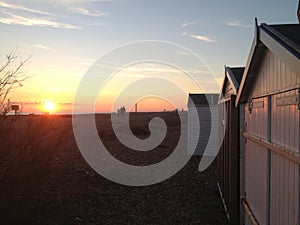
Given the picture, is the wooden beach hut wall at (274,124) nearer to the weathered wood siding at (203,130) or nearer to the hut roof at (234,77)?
the hut roof at (234,77)

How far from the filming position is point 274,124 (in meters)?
3.74

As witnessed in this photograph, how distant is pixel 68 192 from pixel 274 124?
288 inches

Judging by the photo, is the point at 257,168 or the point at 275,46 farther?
the point at 257,168

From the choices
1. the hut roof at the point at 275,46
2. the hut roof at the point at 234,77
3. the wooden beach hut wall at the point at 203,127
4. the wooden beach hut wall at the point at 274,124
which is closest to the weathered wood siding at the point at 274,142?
the wooden beach hut wall at the point at 274,124

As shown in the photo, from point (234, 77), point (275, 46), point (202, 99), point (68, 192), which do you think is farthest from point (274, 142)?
point (202, 99)

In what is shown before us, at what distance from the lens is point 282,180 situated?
332cm

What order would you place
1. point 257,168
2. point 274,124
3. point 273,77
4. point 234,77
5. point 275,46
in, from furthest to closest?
1. point 234,77
2. point 257,168
3. point 273,77
4. point 274,124
5. point 275,46

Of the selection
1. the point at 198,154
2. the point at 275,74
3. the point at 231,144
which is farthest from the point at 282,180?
the point at 198,154

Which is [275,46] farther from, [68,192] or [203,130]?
[203,130]

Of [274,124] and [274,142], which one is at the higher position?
[274,124]

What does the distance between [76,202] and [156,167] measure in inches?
256

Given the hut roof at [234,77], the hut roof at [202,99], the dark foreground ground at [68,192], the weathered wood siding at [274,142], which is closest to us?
the weathered wood siding at [274,142]

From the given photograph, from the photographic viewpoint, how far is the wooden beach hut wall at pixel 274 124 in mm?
2918

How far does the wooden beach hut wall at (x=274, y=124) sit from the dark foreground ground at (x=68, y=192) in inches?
132
